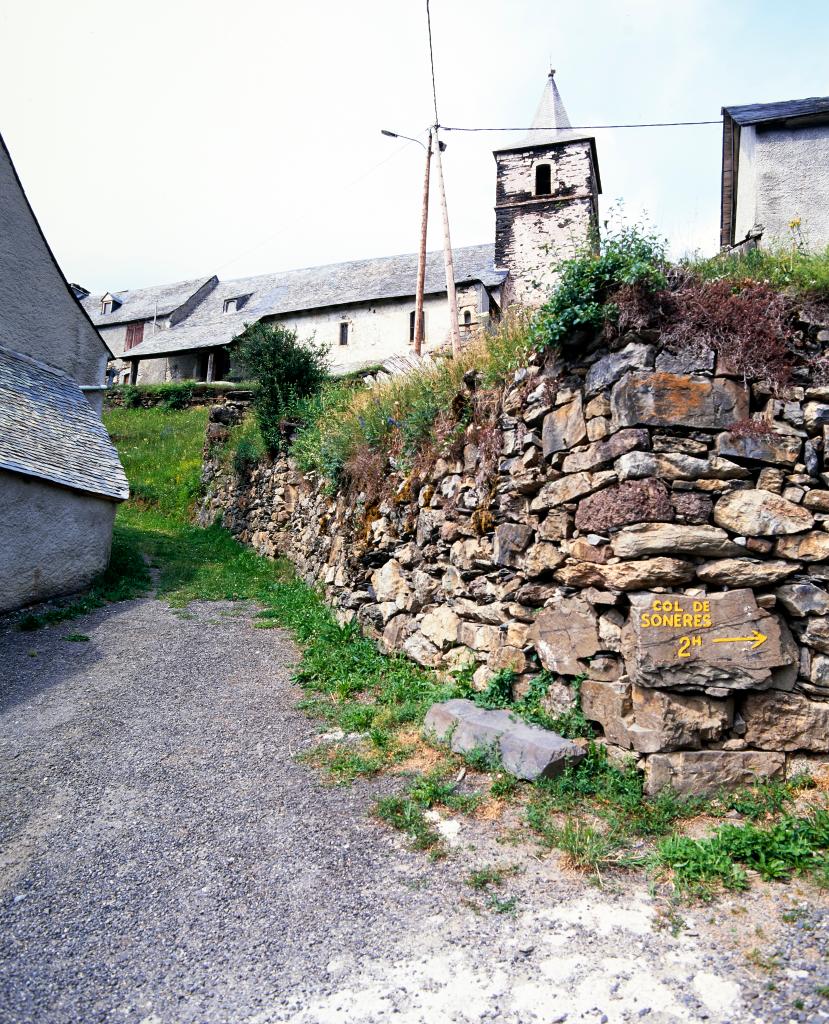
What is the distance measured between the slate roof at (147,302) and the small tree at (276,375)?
27303 millimetres

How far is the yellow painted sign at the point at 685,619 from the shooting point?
4.23 metres

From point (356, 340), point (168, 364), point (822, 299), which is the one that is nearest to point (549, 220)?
point (356, 340)

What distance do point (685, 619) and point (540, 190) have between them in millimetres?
27450

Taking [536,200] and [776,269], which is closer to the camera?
[776,269]

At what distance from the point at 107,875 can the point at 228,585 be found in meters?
8.16

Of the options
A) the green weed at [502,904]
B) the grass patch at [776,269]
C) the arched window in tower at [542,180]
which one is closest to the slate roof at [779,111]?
the grass patch at [776,269]

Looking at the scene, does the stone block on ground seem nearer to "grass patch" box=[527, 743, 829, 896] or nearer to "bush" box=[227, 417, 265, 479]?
"grass patch" box=[527, 743, 829, 896]

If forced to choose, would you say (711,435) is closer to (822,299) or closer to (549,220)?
(822,299)

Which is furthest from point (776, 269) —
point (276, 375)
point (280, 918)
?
point (276, 375)

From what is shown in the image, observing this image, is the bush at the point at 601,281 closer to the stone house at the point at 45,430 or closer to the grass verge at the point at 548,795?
the grass verge at the point at 548,795

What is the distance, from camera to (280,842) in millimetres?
4199

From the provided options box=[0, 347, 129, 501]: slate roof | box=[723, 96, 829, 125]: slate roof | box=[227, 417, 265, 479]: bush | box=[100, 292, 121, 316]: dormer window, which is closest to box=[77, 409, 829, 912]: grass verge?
box=[0, 347, 129, 501]: slate roof

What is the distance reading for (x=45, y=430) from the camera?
1120 centimetres

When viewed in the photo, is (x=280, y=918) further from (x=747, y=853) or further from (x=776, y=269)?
(x=776, y=269)
